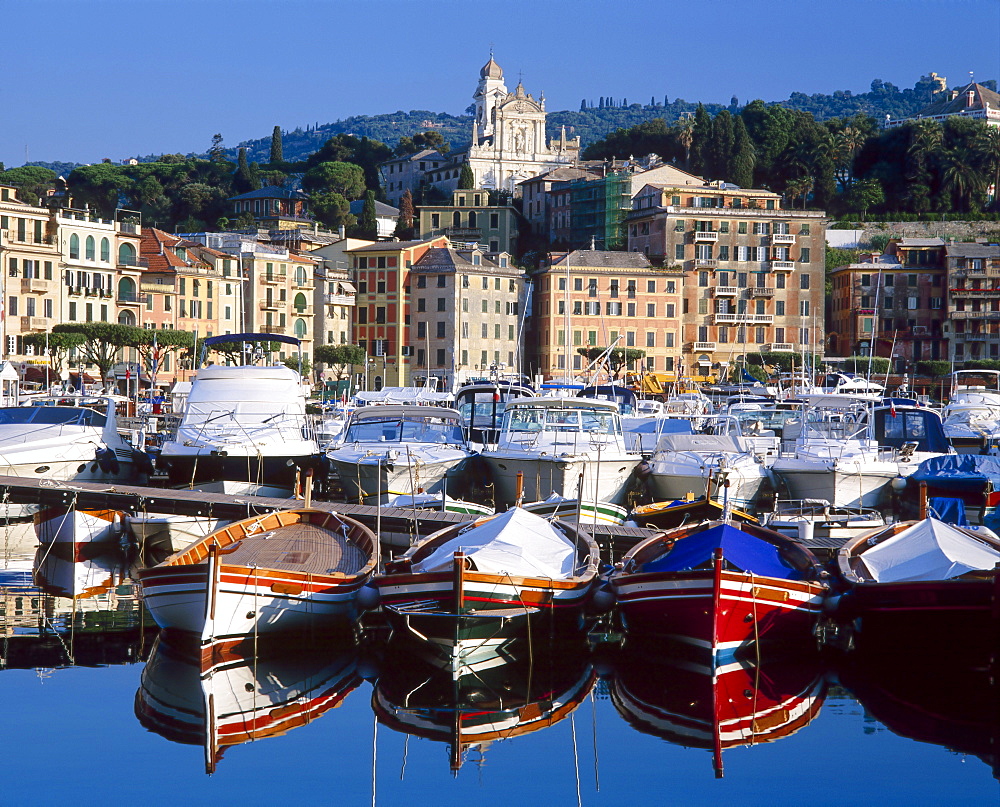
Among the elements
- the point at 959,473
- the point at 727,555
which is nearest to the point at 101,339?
the point at 959,473

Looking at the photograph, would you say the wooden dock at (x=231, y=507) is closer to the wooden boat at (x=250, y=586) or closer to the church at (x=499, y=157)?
the wooden boat at (x=250, y=586)

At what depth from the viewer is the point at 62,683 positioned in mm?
16844

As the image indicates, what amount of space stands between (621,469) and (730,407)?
14101 millimetres

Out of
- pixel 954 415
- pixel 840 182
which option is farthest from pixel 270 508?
pixel 840 182

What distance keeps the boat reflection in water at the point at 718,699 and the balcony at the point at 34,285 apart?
202 feet

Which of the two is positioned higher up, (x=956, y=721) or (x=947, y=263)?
(x=947, y=263)

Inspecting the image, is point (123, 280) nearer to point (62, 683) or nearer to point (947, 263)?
point (947, 263)

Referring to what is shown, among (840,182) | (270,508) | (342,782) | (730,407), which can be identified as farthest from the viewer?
(840,182)


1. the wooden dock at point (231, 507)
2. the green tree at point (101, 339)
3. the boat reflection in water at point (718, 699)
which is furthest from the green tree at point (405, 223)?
the boat reflection in water at point (718, 699)

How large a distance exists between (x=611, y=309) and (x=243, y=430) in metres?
62.6

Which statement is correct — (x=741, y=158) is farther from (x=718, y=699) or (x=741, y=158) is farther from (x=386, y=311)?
(x=718, y=699)

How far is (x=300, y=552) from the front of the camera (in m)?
→ 19.5

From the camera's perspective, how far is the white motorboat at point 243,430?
28844mm

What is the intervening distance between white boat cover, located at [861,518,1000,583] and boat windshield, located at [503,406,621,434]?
10764 millimetres
